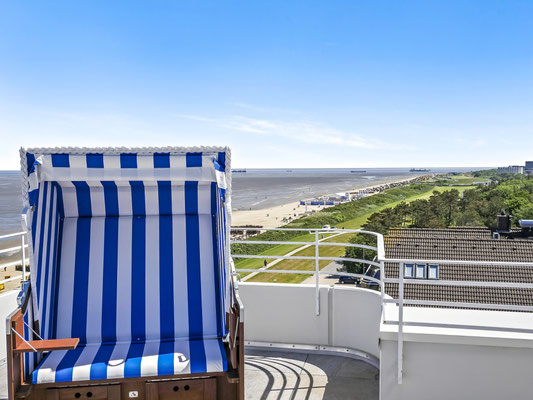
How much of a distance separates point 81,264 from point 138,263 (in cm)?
40

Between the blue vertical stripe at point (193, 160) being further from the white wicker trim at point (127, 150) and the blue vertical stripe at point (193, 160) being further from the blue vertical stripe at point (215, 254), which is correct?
the blue vertical stripe at point (215, 254)

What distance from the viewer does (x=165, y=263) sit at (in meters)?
3.24

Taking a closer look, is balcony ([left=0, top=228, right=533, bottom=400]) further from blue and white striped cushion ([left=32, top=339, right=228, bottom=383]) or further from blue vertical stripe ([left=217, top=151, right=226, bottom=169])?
blue vertical stripe ([left=217, top=151, right=226, bottom=169])

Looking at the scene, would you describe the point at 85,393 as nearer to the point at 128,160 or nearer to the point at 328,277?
the point at 128,160

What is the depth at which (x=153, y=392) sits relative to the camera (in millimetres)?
2572

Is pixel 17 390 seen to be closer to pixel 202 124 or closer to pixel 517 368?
pixel 517 368

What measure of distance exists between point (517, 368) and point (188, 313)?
7.01ft

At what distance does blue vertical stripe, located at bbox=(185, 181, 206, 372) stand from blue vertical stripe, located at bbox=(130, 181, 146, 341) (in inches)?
12.5

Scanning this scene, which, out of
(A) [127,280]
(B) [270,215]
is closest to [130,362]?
(A) [127,280]

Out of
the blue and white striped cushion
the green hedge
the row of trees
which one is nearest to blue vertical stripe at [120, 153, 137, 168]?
the blue and white striped cushion

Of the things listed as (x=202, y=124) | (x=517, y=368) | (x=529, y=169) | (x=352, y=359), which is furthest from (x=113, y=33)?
(x=529, y=169)

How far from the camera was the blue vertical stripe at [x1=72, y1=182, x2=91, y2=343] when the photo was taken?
9.76 ft

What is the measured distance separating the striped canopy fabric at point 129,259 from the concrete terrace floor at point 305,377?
693 mm

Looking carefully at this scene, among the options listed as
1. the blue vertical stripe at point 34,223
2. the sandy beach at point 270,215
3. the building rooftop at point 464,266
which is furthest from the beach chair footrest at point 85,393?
the sandy beach at point 270,215
